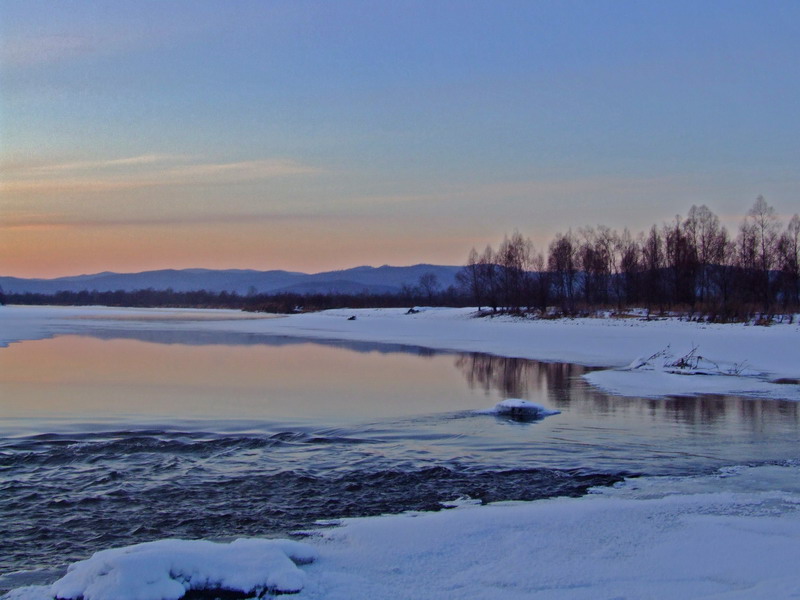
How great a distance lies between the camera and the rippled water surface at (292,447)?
270 inches

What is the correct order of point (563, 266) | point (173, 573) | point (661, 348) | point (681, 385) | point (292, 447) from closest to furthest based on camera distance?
point (173, 573) < point (292, 447) < point (681, 385) < point (661, 348) < point (563, 266)

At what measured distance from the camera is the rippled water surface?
6.86 meters

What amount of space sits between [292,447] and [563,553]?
5.16 metres

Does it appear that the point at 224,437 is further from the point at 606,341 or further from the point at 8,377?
the point at 606,341

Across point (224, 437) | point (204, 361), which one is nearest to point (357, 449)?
point (224, 437)

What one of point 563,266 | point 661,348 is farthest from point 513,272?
point 661,348

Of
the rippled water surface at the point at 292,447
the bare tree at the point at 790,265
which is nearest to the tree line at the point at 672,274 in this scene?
the bare tree at the point at 790,265

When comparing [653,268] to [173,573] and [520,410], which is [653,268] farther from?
[173,573]

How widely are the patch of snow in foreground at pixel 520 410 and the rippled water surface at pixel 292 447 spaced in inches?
14.5

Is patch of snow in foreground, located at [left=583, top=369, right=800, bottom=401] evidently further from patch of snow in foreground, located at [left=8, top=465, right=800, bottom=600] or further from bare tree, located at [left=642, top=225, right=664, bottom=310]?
bare tree, located at [left=642, top=225, right=664, bottom=310]

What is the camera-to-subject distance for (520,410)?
1273 cm

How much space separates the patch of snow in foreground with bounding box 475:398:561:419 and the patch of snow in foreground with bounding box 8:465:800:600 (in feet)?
17.1

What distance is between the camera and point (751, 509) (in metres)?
6.82

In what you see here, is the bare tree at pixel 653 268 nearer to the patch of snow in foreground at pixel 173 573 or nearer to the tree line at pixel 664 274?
the tree line at pixel 664 274
